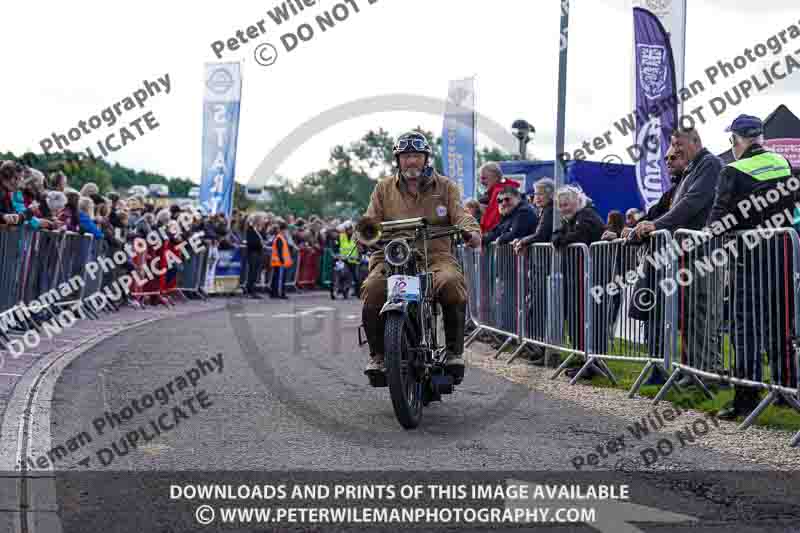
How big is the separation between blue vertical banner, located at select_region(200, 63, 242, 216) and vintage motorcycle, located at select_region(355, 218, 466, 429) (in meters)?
18.5

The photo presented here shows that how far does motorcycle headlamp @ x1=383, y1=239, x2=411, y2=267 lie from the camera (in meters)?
7.35

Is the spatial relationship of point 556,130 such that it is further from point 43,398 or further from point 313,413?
point 43,398

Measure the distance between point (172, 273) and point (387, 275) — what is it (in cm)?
1480

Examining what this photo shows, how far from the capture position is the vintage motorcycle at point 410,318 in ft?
22.9

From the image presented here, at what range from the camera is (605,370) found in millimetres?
10141

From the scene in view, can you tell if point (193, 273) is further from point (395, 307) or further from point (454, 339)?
point (395, 307)

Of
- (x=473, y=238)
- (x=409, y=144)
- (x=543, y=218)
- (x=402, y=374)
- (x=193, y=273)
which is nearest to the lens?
(x=402, y=374)

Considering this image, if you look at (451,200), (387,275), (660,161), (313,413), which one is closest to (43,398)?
(313,413)

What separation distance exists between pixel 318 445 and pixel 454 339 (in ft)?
5.99

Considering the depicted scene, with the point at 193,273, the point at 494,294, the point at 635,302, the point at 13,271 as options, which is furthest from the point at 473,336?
the point at 193,273

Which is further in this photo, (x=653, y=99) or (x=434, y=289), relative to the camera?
(x=653, y=99)

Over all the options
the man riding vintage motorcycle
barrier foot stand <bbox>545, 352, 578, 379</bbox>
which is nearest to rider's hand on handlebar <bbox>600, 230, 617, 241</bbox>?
barrier foot stand <bbox>545, 352, 578, 379</bbox>

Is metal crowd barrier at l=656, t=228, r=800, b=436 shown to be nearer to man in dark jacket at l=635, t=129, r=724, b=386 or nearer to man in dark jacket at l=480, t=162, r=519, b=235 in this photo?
man in dark jacket at l=635, t=129, r=724, b=386

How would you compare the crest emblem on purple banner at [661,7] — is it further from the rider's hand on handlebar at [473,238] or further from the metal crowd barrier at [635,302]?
the rider's hand on handlebar at [473,238]
